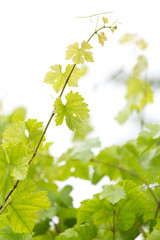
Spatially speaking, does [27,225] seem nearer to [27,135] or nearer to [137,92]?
[27,135]

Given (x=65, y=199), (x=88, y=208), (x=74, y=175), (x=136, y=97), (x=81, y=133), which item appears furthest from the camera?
(x=81, y=133)

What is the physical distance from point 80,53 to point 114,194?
205 millimetres

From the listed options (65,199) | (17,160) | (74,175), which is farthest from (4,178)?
(74,175)

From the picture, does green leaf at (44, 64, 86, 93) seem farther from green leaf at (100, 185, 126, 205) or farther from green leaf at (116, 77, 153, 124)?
green leaf at (116, 77, 153, 124)

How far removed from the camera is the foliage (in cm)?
48

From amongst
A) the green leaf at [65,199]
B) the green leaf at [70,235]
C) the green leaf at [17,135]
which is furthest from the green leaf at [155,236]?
the green leaf at [65,199]

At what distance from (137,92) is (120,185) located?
0.58 m

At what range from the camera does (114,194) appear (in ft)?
1.78

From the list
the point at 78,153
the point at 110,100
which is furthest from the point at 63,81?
the point at 110,100

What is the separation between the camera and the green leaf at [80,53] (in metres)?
0.49

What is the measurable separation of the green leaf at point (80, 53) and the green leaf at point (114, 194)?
19cm

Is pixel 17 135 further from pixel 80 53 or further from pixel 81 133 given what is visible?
pixel 81 133

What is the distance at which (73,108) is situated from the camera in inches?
19.5

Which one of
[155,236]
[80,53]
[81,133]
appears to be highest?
[80,53]
